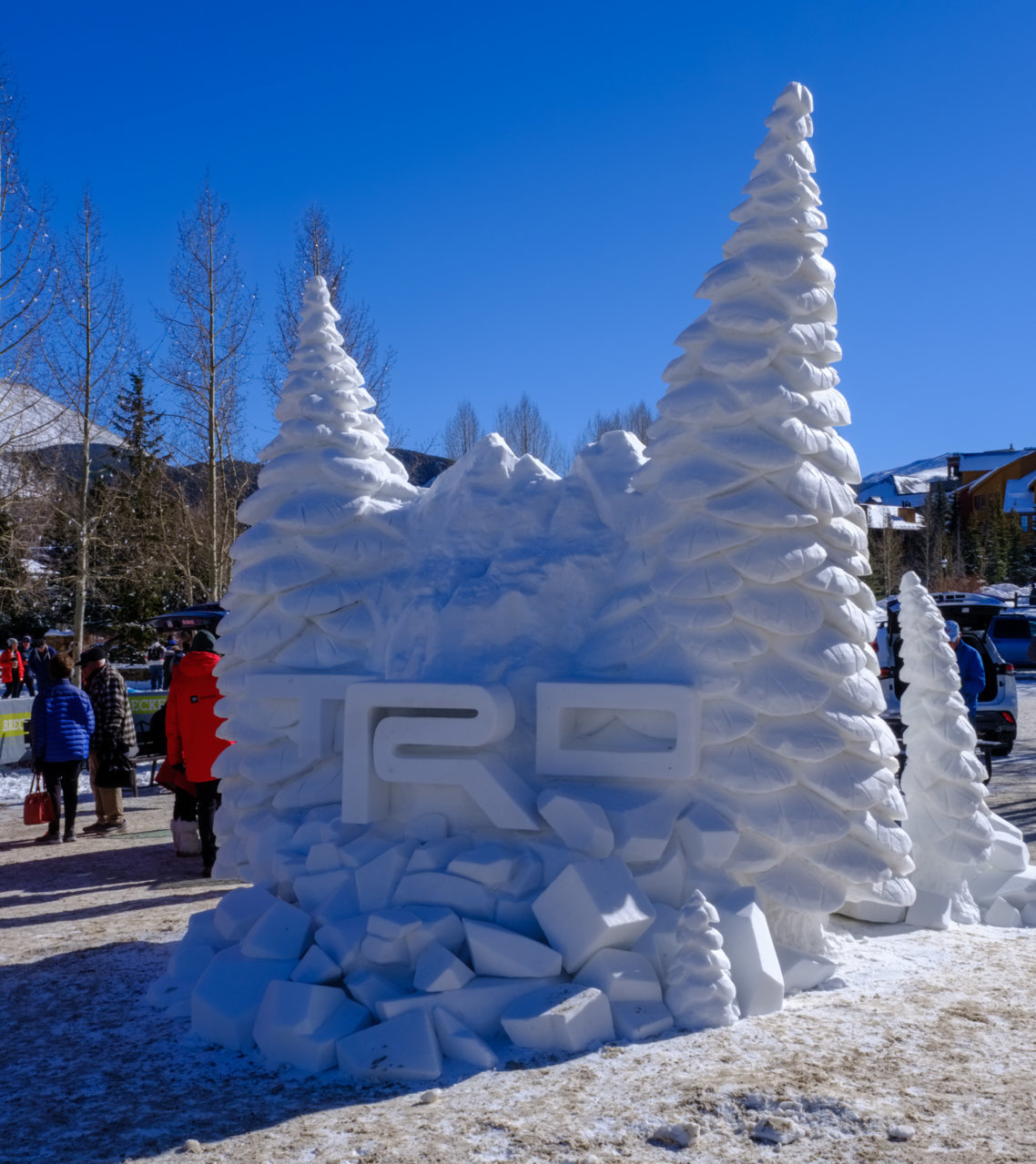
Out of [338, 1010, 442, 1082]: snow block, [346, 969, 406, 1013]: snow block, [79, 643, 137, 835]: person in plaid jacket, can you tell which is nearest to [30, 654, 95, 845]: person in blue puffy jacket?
[79, 643, 137, 835]: person in plaid jacket

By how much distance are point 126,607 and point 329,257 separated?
15.2m

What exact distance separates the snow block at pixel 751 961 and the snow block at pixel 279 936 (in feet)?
6.51

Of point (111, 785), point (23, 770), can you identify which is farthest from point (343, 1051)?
point (23, 770)

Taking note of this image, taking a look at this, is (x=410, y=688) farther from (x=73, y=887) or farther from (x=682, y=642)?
(x=73, y=887)

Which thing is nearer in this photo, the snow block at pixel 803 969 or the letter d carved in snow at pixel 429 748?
the snow block at pixel 803 969

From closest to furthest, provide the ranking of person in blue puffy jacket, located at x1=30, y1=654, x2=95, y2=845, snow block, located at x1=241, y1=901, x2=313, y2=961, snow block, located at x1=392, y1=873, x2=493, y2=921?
snow block, located at x1=392, y1=873, x2=493, y2=921 → snow block, located at x1=241, y1=901, x2=313, y2=961 → person in blue puffy jacket, located at x1=30, y1=654, x2=95, y2=845

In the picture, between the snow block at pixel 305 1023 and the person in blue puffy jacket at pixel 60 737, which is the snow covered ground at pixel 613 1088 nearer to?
the snow block at pixel 305 1023

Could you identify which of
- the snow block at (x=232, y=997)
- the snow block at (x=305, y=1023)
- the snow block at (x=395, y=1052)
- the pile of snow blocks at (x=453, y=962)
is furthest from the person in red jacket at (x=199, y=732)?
the snow block at (x=395, y=1052)

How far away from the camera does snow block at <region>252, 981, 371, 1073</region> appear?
430 centimetres

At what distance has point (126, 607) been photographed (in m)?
28.8

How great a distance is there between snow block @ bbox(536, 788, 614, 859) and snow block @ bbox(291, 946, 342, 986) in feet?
3.98

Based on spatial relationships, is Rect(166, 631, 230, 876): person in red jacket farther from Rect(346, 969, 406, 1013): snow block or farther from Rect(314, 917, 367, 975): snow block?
Rect(346, 969, 406, 1013): snow block

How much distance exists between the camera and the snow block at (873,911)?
5977 millimetres

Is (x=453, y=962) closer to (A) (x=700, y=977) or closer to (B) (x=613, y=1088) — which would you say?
(B) (x=613, y=1088)
